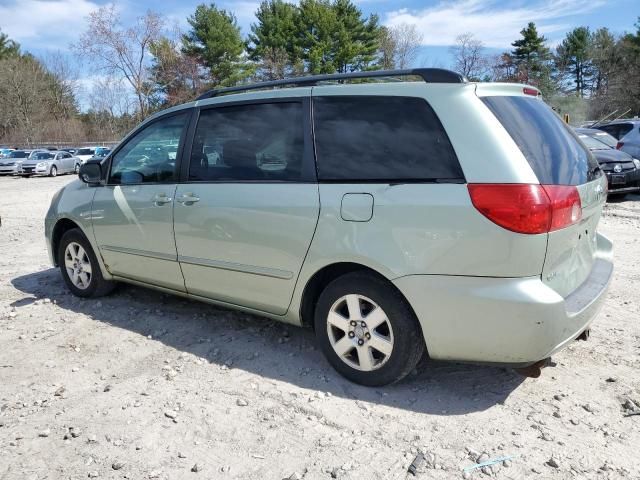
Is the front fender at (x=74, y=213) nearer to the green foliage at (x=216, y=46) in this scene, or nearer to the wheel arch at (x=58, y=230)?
the wheel arch at (x=58, y=230)

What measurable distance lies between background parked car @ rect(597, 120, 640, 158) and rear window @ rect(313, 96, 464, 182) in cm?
1201

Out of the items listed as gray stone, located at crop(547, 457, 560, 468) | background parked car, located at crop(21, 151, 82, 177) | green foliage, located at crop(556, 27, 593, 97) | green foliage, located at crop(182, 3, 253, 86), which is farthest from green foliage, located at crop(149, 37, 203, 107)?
gray stone, located at crop(547, 457, 560, 468)

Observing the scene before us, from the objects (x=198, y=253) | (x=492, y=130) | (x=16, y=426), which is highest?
(x=492, y=130)

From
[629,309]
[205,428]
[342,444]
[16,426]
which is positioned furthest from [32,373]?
[629,309]

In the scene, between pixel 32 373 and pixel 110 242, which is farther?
pixel 110 242

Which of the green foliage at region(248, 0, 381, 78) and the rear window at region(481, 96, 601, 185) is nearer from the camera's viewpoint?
the rear window at region(481, 96, 601, 185)

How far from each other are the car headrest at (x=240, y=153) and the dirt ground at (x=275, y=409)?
1333mm

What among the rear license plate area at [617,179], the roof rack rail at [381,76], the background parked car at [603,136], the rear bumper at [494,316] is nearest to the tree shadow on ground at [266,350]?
the rear bumper at [494,316]

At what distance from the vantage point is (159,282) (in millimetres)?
4320

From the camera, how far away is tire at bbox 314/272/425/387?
2.96 m

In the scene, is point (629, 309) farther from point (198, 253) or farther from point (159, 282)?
point (159, 282)

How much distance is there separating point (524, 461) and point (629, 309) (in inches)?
101

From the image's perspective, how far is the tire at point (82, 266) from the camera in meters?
4.91

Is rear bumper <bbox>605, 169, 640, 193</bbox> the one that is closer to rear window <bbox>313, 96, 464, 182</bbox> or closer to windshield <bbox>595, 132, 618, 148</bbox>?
windshield <bbox>595, 132, 618, 148</bbox>
